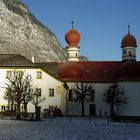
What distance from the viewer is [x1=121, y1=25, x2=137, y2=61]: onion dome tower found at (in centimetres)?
7000

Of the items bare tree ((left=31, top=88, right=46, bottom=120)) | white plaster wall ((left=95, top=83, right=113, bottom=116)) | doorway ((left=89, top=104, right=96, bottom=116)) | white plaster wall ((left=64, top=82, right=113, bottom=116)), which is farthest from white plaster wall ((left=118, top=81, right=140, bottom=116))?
bare tree ((left=31, top=88, right=46, bottom=120))

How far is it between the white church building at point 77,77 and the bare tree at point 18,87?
5.38 feet

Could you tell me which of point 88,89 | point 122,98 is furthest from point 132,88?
point 88,89

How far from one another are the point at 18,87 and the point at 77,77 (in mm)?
18975

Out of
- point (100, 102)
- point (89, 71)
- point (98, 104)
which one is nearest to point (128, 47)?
point (89, 71)

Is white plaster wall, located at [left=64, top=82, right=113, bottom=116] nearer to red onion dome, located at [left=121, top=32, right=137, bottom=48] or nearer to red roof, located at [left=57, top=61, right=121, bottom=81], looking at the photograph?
red roof, located at [left=57, top=61, right=121, bottom=81]

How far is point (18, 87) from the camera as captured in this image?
47031 millimetres

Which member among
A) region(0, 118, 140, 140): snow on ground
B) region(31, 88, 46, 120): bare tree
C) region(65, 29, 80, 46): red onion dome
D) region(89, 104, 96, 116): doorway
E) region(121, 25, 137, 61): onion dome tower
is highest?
region(65, 29, 80, 46): red onion dome

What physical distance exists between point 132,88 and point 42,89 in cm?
1265

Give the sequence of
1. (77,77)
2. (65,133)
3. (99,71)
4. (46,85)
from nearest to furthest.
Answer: (65,133)
(46,85)
(77,77)
(99,71)

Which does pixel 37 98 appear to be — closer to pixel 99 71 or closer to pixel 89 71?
pixel 89 71

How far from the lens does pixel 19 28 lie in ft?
654

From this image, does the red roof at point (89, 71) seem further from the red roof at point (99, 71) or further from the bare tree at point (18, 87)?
the bare tree at point (18, 87)

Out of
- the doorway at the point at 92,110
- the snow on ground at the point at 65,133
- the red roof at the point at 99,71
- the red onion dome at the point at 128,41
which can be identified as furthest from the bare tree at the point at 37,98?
the snow on ground at the point at 65,133
